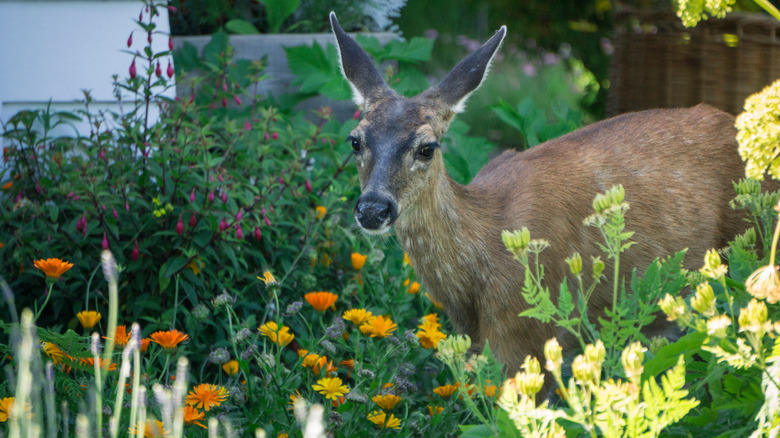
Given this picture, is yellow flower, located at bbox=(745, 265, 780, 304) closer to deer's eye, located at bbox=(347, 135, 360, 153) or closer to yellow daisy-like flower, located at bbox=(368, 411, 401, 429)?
yellow daisy-like flower, located at bbox=(368, 411, 401, 429)

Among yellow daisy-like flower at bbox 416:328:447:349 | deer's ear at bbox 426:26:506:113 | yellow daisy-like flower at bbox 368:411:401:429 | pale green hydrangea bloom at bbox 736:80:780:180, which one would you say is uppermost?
deer's ear at bbox 426:26:506:113

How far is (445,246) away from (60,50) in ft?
9.39

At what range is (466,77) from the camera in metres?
3.58

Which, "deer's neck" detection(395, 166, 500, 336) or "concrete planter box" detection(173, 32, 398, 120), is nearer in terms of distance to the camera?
"deer's neck" detection(395, 166, 500, 336)

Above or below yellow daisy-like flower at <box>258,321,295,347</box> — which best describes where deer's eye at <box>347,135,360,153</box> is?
above

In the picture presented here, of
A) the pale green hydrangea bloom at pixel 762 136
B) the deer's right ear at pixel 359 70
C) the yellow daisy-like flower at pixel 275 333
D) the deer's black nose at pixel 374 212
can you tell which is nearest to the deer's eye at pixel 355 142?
the deer's right ear at pixel 359 70

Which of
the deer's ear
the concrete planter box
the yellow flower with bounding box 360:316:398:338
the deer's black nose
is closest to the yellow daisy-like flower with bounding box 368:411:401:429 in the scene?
the yellow flower with bounding box 360:316:398:338

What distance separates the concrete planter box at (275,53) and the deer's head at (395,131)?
7.81 ft

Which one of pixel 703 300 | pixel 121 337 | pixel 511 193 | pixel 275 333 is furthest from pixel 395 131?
pixel 703 300

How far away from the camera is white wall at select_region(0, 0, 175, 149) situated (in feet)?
15.8

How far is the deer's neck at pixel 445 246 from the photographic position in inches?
133

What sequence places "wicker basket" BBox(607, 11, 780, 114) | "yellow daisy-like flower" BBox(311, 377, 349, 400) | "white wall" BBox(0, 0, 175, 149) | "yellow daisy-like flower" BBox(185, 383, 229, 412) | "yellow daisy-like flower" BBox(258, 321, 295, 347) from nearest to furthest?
"yellow daisy-like flower" BBox(185, 383, 229, 412)
"yellow daisy-like flower" BBox(311, 377, 349, 400)
"yellow daisy-like flower" BBox(258, 321, 295, 347)
"white wall" BBox(0, 0, 175, 149)
"wicker basket" BBox(607, 11, 780, 114)

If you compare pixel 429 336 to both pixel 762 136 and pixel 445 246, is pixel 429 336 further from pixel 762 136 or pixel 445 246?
pixel 762 136

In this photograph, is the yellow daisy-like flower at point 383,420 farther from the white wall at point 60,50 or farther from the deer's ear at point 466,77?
the white wall at point 60,50
